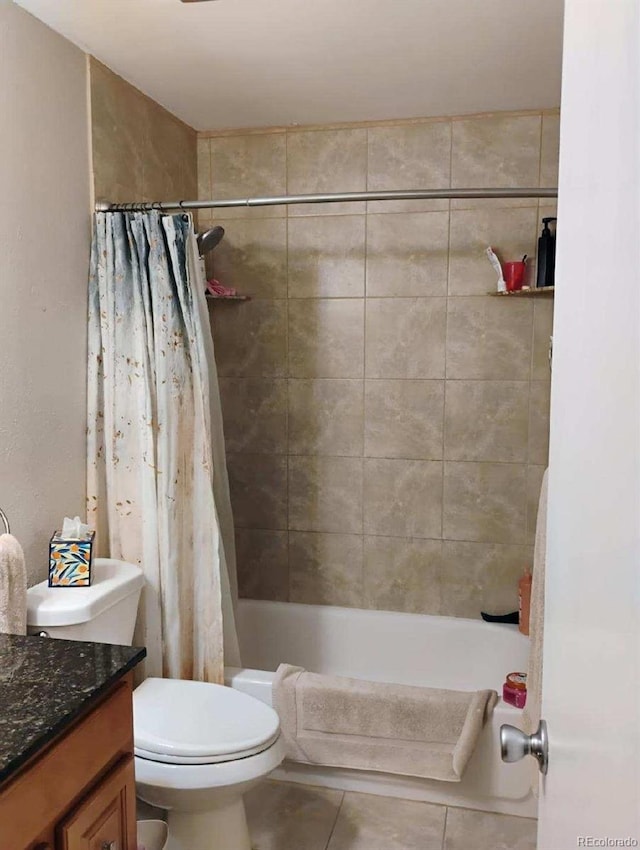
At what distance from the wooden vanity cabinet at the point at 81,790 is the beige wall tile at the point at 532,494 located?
1.93m

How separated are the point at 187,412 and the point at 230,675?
2.94ft

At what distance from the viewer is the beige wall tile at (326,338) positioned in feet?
9.73

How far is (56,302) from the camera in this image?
6.96ft

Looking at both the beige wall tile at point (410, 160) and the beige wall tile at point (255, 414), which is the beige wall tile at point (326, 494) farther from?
the beige wall tile at point (410, 160)

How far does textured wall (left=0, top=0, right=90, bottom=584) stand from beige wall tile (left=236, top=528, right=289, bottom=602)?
1046mm

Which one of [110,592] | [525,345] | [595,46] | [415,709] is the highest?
[595,46]

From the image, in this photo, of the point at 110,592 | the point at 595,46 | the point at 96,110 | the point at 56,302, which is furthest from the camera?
the point at 96,110

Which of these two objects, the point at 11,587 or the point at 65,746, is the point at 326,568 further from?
the point at 65,746

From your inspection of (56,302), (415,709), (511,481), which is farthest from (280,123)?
(415,709)

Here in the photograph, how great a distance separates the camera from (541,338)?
2.79 meters

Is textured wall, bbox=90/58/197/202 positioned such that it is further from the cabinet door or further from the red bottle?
the red bottle

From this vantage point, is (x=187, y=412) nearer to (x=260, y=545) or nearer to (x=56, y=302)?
(x=56, y=302)

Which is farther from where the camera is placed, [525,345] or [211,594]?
[525,345]

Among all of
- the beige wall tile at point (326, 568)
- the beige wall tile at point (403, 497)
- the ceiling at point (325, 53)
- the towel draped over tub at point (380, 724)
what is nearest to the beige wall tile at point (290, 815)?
the towel draped over tub at point (380, 724)
